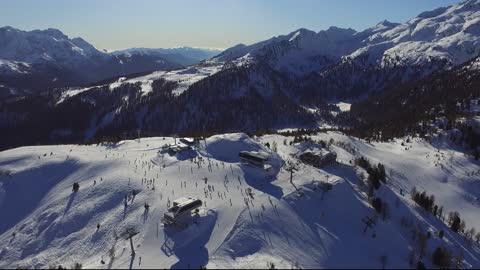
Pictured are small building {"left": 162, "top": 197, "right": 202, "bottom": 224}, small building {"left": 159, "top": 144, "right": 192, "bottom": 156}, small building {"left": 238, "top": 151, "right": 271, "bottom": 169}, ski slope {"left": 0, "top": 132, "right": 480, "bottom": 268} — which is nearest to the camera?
ski slope {"left": 0, "top": 132, "right": 480, "bottom": 268}

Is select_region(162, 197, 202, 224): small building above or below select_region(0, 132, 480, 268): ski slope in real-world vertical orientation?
above

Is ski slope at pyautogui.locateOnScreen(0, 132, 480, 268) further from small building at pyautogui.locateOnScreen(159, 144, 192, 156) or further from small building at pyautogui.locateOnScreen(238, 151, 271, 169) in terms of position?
small building at pyautogui.locateOnScreen(238, 151, 271, 169)

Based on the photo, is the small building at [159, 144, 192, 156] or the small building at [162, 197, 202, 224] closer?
the small building at [162, 197, 202, 224]

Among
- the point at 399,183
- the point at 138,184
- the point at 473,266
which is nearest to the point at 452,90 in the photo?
the point at 399,183

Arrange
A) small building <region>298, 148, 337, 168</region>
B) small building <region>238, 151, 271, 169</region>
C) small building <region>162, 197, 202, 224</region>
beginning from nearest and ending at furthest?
1. small building <region>162, 197, 202, 224</region>
2. small building <region>238, 151, 271, 169</region>
3. small building <region>298, 148, 337, 168</region>

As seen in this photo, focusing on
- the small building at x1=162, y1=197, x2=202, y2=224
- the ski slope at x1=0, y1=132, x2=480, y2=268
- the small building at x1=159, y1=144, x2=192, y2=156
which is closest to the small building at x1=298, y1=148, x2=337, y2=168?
the ski slope at x1=0, y1=132, x2=480, y2=268

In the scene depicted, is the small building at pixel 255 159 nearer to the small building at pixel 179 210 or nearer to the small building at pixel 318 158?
the small building at pixel 318 158

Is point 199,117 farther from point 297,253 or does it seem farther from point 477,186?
point 297,253

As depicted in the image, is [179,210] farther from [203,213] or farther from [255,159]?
[255,159]
